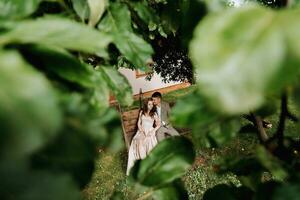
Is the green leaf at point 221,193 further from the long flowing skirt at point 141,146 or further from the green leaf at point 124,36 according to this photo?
the long flowing skirt at point 141,146

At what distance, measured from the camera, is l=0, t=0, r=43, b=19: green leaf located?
0.65 meters

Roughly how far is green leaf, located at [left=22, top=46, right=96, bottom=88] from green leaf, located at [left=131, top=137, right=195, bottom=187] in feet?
1.10

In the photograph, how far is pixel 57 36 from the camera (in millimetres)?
504

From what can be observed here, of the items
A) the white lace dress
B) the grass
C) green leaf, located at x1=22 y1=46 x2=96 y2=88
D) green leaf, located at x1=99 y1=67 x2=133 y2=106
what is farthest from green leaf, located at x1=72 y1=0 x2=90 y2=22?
the white lace dress

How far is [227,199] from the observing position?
94 cm

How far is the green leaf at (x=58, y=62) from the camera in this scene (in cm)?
51

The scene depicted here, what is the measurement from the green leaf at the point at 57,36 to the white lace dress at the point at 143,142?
7384mm

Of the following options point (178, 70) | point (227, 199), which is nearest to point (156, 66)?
point (178, 70)

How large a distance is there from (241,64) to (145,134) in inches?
305

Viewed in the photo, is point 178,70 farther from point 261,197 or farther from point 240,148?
point 261,197

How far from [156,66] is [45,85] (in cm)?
1191

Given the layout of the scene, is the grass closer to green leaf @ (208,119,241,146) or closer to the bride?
the bride

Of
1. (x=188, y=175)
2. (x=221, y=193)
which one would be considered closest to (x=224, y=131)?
(x=221, y=193)

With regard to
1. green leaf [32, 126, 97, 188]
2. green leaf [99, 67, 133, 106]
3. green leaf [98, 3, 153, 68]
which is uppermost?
green leaf [32, 126, 97, 188]
